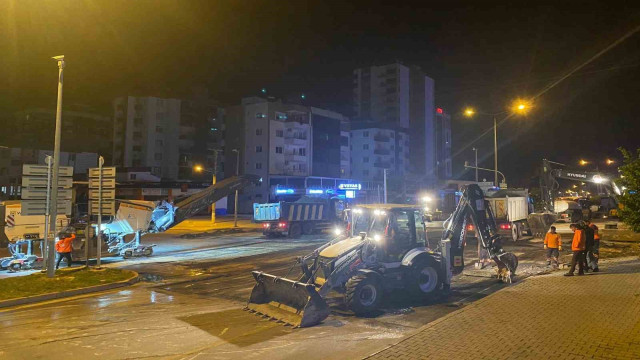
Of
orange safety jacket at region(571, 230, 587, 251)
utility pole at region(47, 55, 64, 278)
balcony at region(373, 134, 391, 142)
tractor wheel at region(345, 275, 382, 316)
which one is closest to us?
tractor wheel at region(345, 275, 382, 316)

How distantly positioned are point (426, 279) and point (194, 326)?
604 cm

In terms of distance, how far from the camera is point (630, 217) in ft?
39.0

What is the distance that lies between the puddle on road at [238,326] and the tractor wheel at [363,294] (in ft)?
5.26

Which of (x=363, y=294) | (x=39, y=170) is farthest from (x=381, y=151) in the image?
(x=363, y=294)

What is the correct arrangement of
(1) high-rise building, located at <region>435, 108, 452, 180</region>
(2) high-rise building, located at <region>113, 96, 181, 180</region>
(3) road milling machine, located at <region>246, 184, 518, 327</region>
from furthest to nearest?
(1) high-rise building, located at <region>435, 108, 452, 180</region>, (2) high-rise building, located at <region>113, 96, 181, 180</region>, (3) road milling machine, located at <region>246, 184, 518, 327</region>

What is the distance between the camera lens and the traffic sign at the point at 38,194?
1503cm

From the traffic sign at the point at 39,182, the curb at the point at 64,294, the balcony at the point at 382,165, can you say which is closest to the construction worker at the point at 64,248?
the traffic sign at the point at 39,182

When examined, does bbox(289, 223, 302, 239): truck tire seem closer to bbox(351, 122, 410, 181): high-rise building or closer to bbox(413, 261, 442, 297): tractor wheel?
bbox(413, 261, 442, 297): tractor wheel

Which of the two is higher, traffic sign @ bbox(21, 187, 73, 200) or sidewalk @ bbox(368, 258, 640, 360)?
traffic sign @ bbox(21, 187, 73, 200)

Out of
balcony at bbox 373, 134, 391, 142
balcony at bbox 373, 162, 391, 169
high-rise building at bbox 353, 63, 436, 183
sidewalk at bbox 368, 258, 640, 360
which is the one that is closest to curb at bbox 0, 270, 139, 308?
sidewalk at bbox 368, 258, 640, 360

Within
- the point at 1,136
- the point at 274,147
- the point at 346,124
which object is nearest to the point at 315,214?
the point at 274,147

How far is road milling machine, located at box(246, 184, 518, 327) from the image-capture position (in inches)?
375

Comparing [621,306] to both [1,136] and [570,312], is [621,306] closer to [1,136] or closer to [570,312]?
[570,312]

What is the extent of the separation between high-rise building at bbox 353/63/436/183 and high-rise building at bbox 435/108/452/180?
16.3 feet
